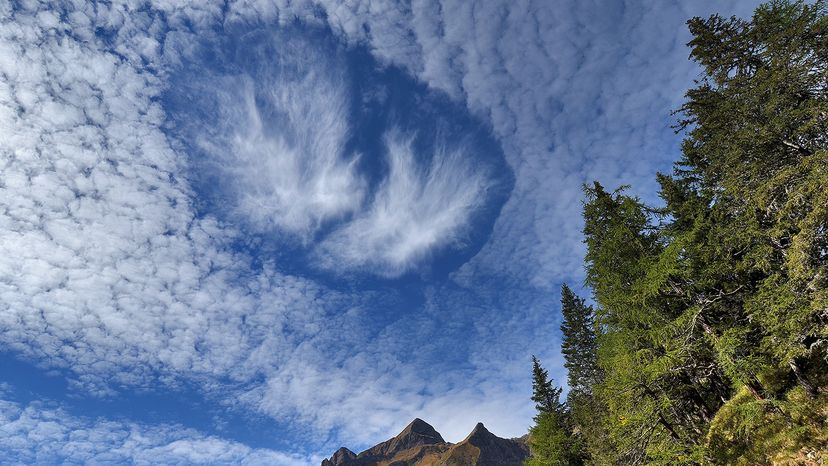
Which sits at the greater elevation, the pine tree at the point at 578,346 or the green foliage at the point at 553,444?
the pine tree at the point at 578,346

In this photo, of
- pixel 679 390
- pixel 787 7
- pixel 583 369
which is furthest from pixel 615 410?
pixel 583 369

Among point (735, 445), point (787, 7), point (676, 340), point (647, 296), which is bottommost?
point (735, 445)

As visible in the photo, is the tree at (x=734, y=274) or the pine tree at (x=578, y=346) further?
the pine tree at (x=578, y=346)

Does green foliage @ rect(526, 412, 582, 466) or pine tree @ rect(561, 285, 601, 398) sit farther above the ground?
pine tree @ rect(561, 285, 601, 398)

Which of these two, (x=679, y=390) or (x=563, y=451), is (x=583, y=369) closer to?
(x=563, y=451)

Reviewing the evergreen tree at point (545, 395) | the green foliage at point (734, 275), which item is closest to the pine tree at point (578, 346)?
the evergreen tree at point (545, 395)

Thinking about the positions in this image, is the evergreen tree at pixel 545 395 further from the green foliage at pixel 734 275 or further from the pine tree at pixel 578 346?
the green foliage at pixel 734 275

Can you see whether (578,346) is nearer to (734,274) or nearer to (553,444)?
(553,444)

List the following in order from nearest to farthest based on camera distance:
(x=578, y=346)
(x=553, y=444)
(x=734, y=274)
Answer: (x=734, y=274), (x=553, y=444), (x=578, y=346)

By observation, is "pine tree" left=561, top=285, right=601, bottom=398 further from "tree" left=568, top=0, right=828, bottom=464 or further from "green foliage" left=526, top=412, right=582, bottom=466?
"tree" left=568, top=0, right=828, bottom=464

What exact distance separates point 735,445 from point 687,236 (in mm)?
8216

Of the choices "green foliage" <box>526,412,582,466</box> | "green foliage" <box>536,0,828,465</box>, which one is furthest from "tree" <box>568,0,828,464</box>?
"green foliage" <box>526,412,582,466</box>

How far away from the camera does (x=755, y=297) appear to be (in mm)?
13930

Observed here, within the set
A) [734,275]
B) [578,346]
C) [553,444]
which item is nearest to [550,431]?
[553,444]
